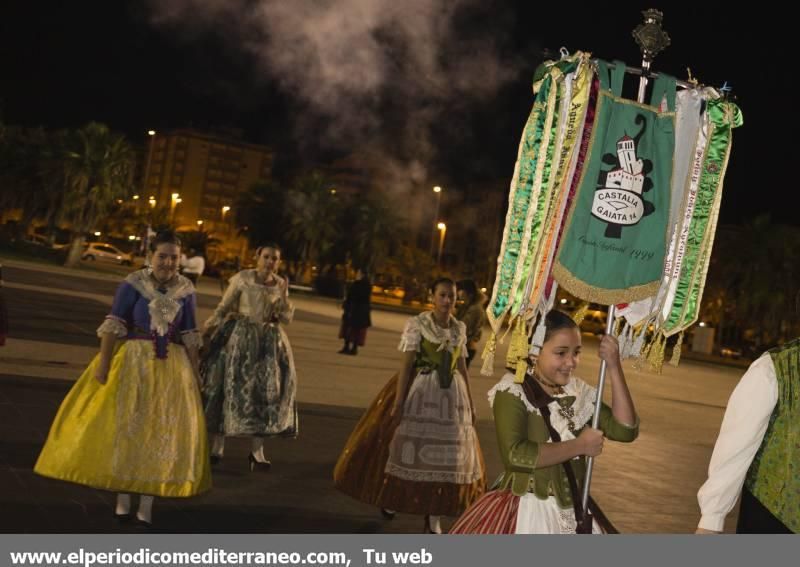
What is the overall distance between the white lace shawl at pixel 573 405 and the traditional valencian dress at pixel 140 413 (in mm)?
2740

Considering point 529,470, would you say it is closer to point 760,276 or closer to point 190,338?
point 190,338

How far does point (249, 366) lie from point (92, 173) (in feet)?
161

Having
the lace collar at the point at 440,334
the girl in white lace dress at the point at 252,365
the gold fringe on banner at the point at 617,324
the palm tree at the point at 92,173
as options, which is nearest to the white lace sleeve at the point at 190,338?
the lace collar at the point at 440,334

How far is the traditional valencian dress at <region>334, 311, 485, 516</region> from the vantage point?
6.82 meters

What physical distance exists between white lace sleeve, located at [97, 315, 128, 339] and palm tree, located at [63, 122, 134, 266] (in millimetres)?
48482

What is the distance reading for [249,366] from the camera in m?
8.36

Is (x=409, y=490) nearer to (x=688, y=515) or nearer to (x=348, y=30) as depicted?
(x=688, y=515)

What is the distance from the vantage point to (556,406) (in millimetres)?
3971

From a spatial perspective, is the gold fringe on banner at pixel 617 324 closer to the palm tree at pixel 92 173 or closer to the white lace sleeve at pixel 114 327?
the white lace sleeve at pixel 114 327

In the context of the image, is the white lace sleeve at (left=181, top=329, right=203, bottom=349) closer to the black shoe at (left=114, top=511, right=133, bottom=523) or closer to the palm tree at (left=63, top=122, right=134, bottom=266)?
the black shoe at (left=114, top=511, right=133, bottom=523)

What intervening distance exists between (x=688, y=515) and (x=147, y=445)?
455cm

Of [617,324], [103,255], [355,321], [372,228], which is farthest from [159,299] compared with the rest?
[372,228]

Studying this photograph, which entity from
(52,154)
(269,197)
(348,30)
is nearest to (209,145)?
(269,197)

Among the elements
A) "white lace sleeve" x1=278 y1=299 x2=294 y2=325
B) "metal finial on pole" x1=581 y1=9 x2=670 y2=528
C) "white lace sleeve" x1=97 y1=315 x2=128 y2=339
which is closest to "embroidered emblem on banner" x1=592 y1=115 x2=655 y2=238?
"metal finial on pole" x1=581 y1=9 x2=670 y2=528
